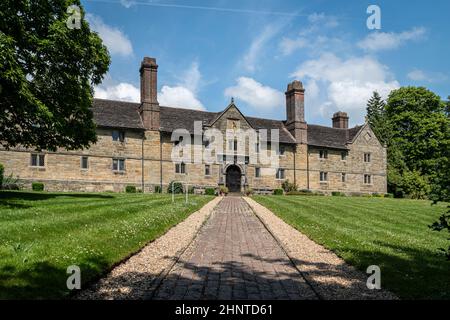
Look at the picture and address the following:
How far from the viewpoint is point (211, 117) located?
153 feet

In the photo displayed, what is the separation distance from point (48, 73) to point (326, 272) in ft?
59.8

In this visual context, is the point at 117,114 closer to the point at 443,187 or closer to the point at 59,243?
the point at 59,243

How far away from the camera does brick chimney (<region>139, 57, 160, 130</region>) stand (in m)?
40.9

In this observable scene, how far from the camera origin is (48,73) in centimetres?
2075

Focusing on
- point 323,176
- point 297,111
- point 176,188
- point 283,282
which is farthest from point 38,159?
point 283,282

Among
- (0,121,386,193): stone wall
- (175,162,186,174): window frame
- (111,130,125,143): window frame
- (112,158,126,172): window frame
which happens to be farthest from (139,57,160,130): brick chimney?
(175,162,186,174): window frame

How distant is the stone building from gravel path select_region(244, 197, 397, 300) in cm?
2991

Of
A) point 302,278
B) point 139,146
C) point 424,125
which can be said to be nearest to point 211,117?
point 139,146

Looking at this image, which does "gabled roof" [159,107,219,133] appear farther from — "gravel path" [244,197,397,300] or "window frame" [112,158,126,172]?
"gravel path" [244,197,397,300]

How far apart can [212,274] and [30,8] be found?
58.2ft

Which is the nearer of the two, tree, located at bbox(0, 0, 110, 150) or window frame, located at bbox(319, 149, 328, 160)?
tree, located at bbox(0, 0, 110, 150)

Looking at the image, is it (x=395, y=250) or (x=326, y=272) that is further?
(x=395, y=250)

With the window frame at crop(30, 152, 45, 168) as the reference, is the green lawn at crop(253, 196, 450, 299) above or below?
below

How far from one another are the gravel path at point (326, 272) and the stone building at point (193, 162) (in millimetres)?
29912
